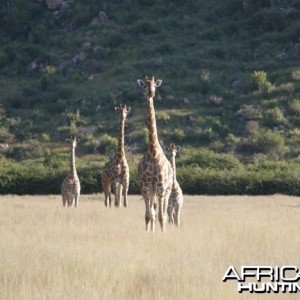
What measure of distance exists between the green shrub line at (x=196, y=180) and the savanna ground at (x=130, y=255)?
19057mm

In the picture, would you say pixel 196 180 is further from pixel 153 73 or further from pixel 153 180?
pixel 153 180

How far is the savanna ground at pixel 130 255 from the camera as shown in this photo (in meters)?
10.2

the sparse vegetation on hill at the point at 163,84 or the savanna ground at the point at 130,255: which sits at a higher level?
the sparse vegetation on hill at the point at 163,84

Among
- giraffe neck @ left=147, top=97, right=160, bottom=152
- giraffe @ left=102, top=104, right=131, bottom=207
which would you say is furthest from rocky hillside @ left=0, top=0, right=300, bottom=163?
giraffe neck @ left=147, top=97, right=160, bottom=152

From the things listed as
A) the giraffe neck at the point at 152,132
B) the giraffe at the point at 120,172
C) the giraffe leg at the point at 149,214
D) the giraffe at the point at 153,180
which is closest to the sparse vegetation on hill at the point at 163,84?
the giraffe at the point at 120,172

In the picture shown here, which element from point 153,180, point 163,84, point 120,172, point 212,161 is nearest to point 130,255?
point 153,180

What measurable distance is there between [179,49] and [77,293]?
191 feet

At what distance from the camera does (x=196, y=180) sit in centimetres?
4025

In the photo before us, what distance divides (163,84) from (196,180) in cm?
2084

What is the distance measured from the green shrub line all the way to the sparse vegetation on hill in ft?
0.31

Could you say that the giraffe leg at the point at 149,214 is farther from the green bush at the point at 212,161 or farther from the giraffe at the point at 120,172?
the green bush at the point at 212,161

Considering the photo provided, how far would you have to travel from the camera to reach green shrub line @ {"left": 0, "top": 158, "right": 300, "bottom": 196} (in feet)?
130

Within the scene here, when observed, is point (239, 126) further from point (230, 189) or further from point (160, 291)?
point (160, 291)

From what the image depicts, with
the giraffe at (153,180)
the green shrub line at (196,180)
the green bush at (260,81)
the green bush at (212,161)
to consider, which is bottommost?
the giraffe at (153,180)
